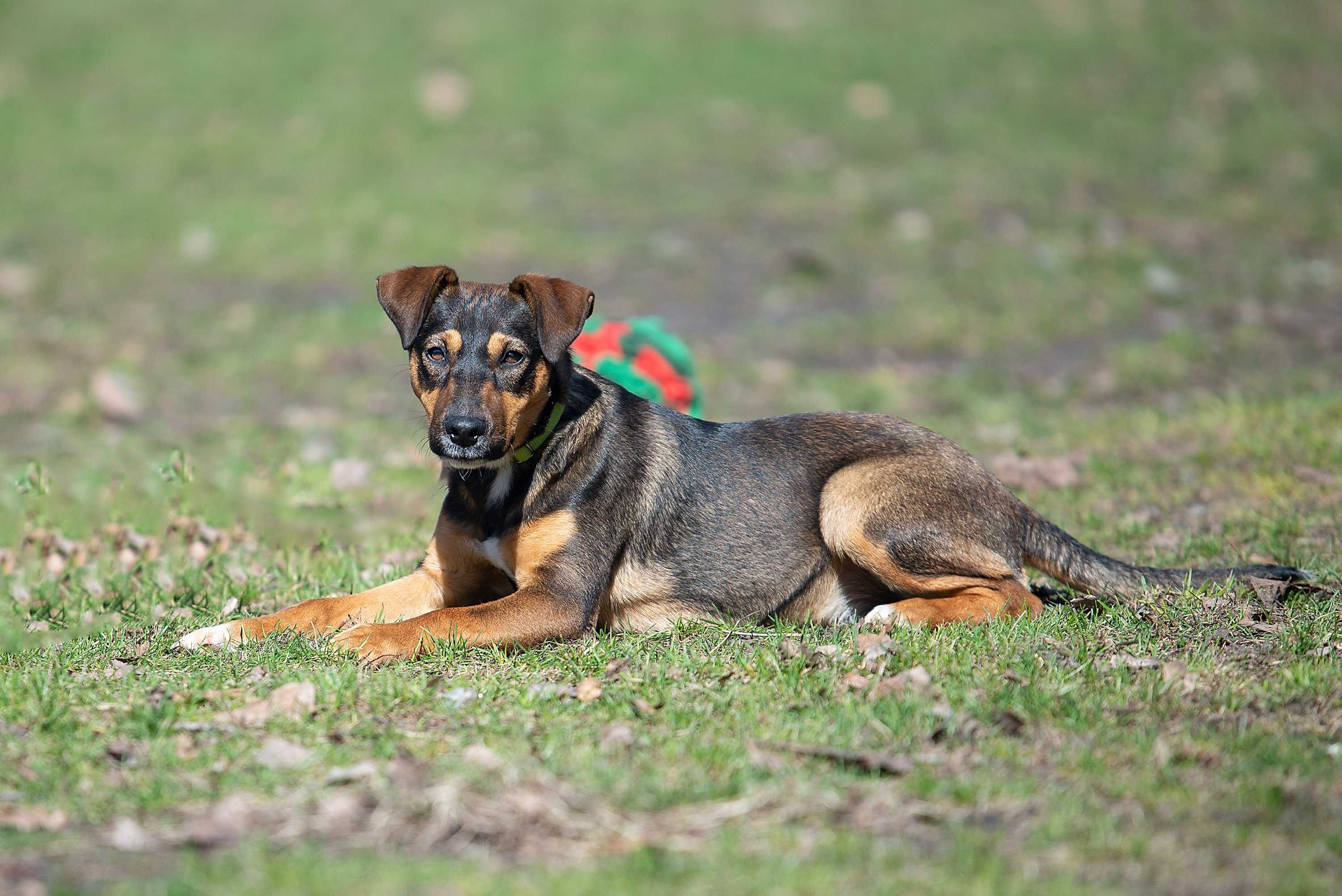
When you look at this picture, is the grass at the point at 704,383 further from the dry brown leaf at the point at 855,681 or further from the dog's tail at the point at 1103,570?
the dog's tail at the point at 1103,570

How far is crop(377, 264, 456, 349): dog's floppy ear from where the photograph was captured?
5.70m

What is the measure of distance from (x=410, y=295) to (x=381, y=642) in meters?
1.57

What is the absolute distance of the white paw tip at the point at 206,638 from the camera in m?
5.66

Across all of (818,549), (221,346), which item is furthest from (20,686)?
(221,346)

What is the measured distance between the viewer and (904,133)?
18703mm

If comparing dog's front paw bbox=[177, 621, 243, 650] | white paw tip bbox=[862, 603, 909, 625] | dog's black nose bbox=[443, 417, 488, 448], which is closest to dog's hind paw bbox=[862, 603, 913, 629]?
white paw tip bbox=[862, 603, 909, 625]

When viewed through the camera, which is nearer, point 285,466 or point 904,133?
point 285,466

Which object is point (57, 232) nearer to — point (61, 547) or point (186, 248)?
point (186, 248)

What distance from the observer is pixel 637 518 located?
6.09 metres

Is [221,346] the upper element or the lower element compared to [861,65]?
lower

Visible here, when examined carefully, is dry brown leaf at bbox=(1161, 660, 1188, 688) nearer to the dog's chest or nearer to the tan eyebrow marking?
the dog's chest

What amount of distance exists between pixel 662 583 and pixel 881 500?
1.15 m

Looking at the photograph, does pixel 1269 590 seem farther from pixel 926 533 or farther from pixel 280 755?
pixel 280 755

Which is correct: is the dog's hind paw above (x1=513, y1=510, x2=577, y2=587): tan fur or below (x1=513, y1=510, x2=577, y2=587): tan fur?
below
